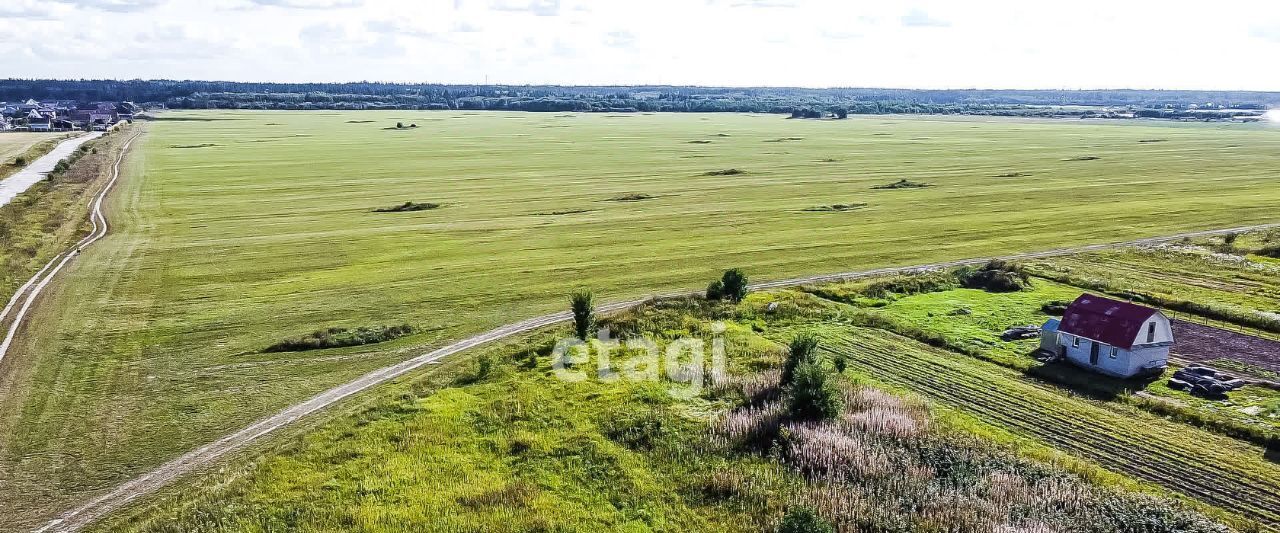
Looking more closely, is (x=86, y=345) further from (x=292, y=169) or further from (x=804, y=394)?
(x=292, y=169)

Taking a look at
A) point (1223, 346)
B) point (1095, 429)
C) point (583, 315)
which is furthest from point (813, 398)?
point (1223, 346)

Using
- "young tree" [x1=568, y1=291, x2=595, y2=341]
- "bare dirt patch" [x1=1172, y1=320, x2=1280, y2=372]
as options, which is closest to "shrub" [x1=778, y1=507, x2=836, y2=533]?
"young tree" [x1=568, y1=291, x2=595, y2=341]

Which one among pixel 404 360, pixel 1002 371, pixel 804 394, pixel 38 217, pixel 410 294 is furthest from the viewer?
pixel 38 217

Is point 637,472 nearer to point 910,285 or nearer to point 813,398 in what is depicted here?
point 813,398

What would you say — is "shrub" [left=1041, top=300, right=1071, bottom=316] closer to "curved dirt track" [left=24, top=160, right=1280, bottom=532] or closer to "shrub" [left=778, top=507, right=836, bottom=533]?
"curved dirt track" [left=24, top=160, right=1280, bottom=532]

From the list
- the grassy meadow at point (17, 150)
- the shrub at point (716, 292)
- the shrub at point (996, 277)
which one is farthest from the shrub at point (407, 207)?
the grassy meadow at point (17, 150)

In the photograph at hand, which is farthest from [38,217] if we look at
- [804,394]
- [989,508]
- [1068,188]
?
[1068,188]
